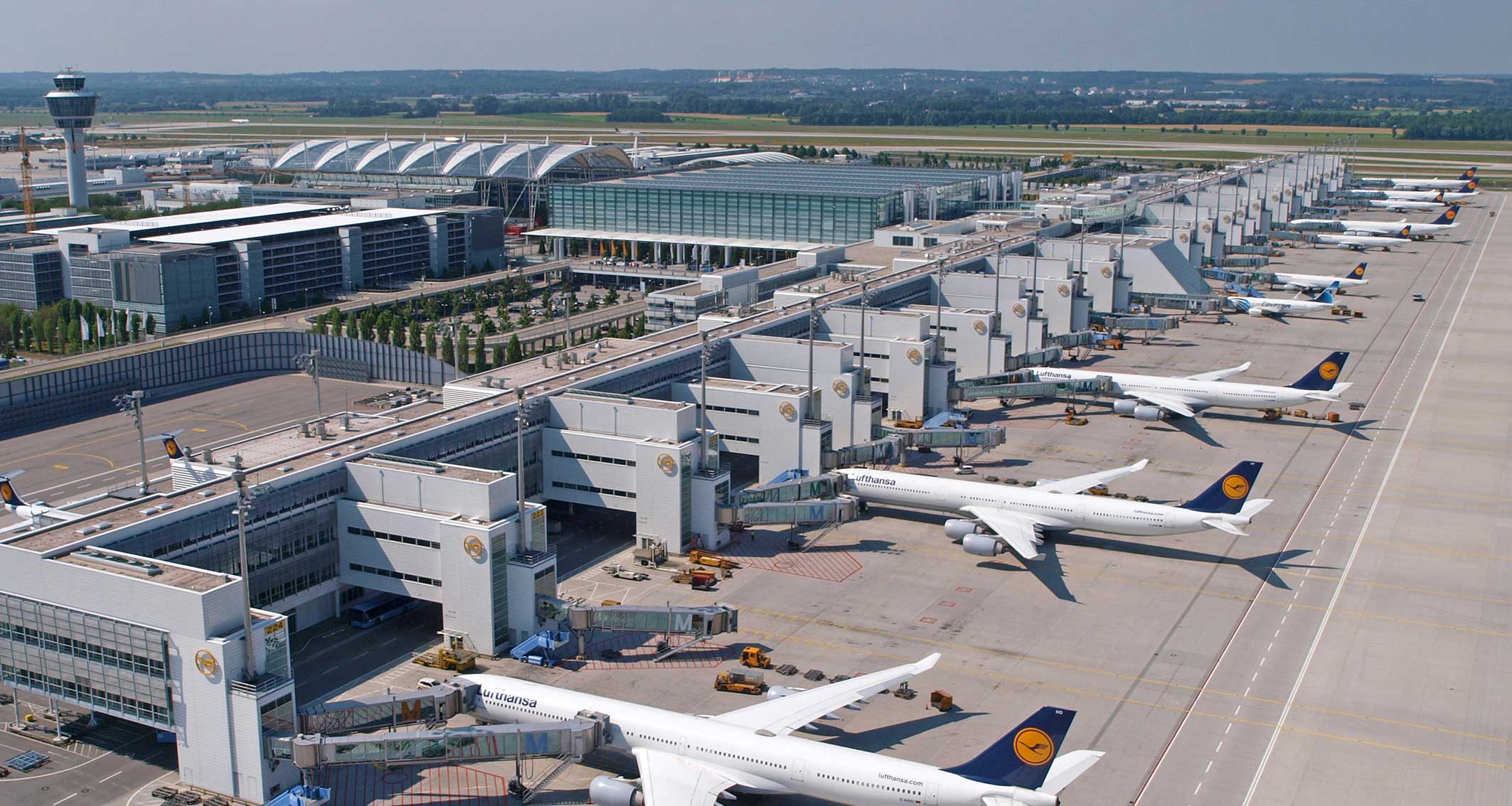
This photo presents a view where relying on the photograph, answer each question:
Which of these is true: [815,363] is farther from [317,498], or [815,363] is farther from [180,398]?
[180,398]

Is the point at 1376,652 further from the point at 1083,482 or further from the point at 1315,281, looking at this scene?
the point at 1315,281

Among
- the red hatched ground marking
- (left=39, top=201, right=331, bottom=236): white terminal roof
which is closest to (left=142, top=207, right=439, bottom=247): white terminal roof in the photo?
(left=39, top=201, right=331, bottom=236): white terminal roof

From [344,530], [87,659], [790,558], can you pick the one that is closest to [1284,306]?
[790,558]

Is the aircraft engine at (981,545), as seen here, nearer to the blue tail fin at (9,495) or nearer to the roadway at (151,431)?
the roadway at (151,431)

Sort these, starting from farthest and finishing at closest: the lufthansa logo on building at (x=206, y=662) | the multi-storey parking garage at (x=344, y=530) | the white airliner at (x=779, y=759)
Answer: the multi-storey parking garage at (x=344, y=530)
the lufthansa logo on building at (x=206, y=662)
the white airliner at (x=779, y=759)

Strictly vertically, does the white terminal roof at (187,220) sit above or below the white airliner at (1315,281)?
above

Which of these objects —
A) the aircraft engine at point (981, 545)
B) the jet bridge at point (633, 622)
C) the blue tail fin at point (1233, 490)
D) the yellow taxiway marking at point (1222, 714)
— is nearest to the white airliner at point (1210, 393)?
the blue tail fin at point (1233, 490)

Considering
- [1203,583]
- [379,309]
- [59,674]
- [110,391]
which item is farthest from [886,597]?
[379,309]
